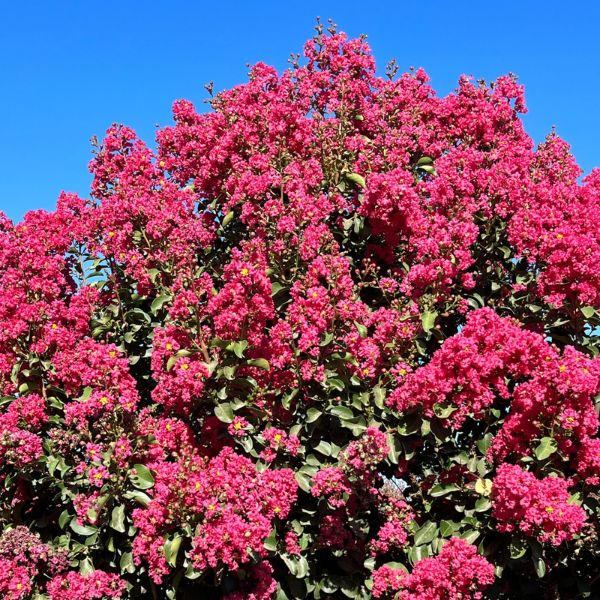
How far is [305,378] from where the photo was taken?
514 centimetres

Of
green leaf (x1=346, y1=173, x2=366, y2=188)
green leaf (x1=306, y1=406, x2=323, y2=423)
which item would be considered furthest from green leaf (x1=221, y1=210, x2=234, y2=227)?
green leaf (x1=306, y1=406, x2=323, y2=423)

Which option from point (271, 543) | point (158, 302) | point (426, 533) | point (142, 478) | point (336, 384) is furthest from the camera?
point (158, 302)

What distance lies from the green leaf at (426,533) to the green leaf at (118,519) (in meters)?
2.04

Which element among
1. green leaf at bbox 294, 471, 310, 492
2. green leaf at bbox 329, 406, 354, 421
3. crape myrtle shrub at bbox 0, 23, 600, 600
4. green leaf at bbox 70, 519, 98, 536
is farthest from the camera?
green leaf at bbox 70, 519, 98, 536

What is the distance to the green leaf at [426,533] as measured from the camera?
528cm

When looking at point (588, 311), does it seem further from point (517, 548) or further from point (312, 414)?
point (312, 414)

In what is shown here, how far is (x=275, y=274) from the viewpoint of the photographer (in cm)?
564

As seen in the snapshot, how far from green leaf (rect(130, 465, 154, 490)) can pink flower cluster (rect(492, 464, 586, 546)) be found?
7.55 feet

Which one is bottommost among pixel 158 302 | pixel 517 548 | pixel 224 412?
pixel 517 548

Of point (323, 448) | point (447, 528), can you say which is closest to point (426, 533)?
point (447, 528)

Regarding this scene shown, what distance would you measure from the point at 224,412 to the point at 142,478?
734mm

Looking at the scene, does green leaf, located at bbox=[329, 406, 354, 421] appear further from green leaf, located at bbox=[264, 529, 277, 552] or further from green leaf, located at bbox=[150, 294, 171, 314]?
green leaf, located at bbox=[150, 294, 171, 314]

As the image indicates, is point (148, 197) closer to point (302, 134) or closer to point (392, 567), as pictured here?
point (302, 134)

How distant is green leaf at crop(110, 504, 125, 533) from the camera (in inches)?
200
